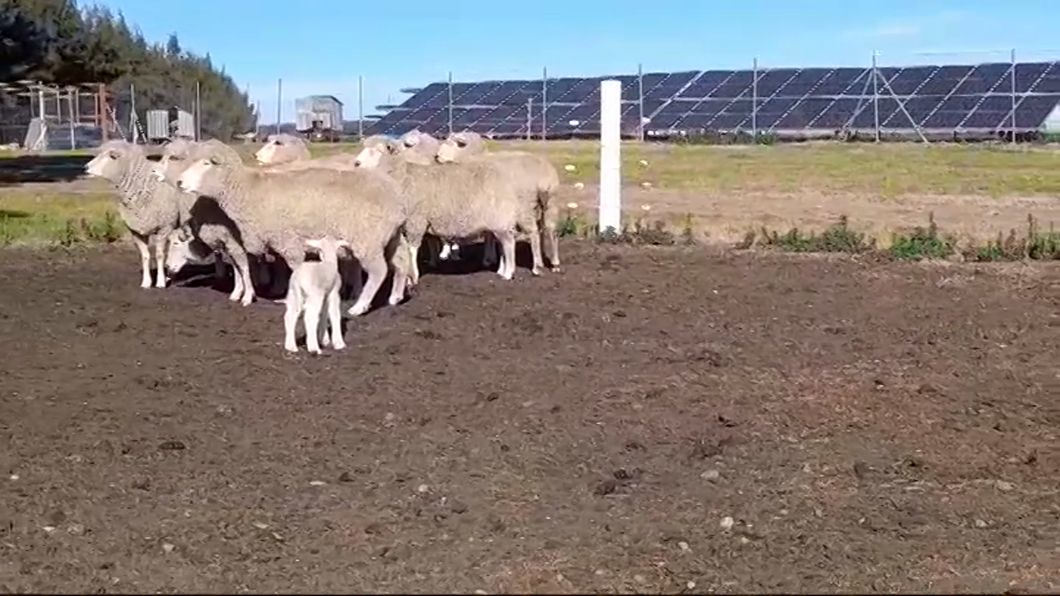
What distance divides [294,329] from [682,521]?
4.72 metres

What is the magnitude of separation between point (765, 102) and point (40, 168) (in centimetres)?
2241

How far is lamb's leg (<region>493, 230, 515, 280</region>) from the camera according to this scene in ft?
47.2

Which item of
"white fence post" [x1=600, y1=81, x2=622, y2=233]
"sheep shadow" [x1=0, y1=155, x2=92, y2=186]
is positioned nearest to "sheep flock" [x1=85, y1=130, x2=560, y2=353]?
"white fence post" [x1=600, y1=81, x2=622, y2=233]

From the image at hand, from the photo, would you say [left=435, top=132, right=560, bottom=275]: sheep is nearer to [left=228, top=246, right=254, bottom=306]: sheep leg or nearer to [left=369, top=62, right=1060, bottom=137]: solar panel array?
[left=228, top=246, right=254, bottom=306]: sheep leg

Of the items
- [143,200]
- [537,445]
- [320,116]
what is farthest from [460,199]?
[320,116]

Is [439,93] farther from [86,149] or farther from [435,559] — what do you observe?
[435,559]

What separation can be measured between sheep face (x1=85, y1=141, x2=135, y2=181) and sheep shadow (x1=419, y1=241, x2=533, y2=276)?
3.01 metres

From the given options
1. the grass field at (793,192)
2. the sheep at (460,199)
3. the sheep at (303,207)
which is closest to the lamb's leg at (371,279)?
the sheep at (303,207)

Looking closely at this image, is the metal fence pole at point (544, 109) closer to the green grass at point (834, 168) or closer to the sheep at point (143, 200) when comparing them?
the green grass at point (834, 168)

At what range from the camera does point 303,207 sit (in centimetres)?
1198

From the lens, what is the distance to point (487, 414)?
8.74m

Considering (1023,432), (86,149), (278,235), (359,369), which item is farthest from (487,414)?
(86,149)

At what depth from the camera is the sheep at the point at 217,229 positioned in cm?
1283

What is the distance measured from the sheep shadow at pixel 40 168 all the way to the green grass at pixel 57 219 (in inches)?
148
